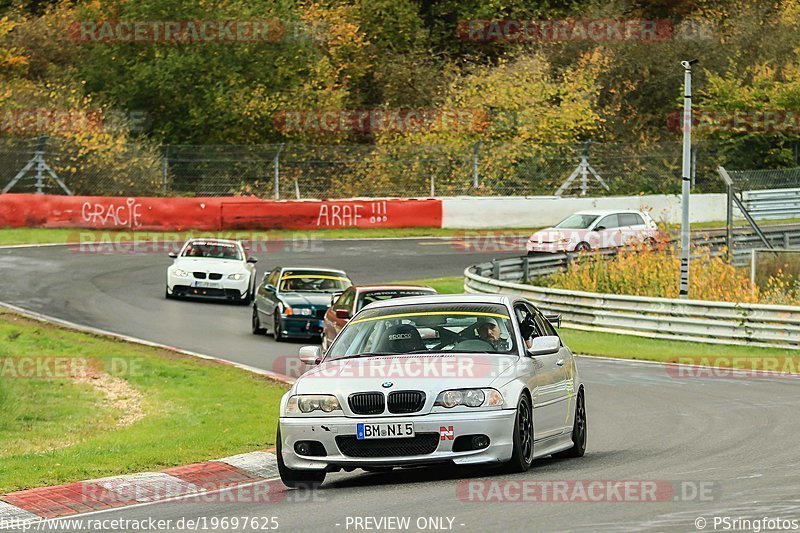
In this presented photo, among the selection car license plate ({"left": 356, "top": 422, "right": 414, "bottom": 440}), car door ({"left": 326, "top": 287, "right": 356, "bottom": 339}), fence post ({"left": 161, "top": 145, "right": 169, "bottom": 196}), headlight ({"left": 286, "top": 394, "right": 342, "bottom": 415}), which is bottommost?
car door ({"left": 326, "top": 287, "right": 356, "bottom": 339})

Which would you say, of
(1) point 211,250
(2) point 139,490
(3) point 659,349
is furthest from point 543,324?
(1) point 211,250

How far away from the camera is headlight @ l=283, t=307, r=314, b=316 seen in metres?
25.8

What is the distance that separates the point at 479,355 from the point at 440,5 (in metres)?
56.5

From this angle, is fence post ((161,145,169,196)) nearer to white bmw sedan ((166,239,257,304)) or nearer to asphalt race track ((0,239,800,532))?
white bmw sedan ((166,239,257,304))

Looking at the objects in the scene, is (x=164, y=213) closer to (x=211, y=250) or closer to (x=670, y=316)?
(x=211, y=250)

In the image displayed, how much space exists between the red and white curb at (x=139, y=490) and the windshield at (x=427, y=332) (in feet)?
4.21

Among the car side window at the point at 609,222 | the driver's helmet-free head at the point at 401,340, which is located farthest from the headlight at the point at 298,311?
the car side window at the point at 609,222

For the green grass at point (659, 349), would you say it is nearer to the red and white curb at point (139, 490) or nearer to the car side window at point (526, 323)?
the car side window at point (526, 323)

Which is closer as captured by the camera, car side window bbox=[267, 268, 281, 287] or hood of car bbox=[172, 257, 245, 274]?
car side window bbox=[267, 268, 281, 287]

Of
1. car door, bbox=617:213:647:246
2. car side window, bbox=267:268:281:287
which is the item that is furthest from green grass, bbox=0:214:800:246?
car side window, bbox=267:268:281:287

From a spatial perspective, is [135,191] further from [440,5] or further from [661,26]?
[661,26]

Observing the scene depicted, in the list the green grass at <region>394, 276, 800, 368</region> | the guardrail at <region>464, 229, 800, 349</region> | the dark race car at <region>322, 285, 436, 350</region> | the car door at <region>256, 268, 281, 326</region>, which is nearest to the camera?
the dark race car at <region>322, 285, 436, 350</region>

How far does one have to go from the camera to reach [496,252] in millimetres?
42938

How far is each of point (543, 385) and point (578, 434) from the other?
1.14 m
